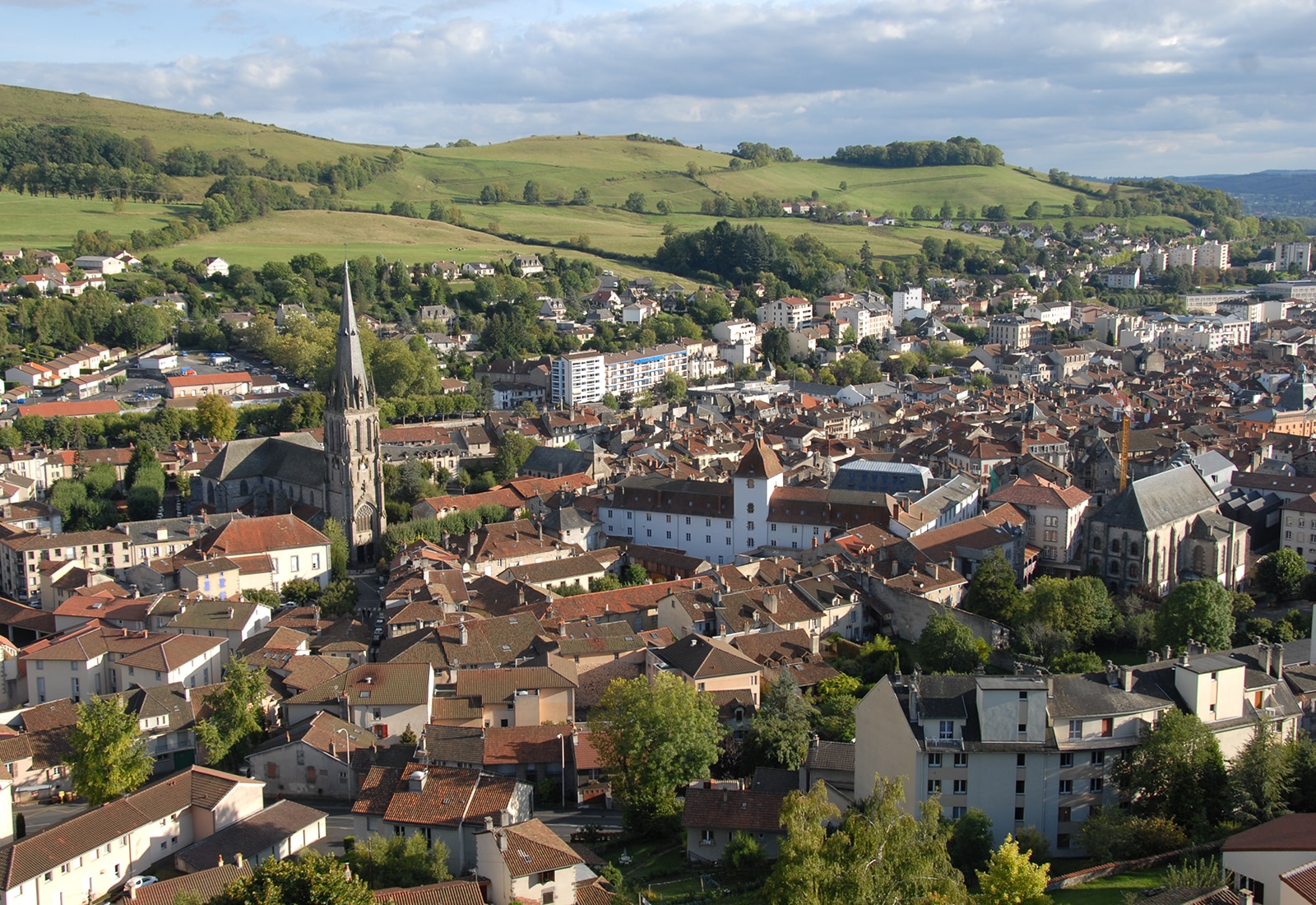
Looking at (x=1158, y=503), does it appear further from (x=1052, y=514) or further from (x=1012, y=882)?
(x=1012, y=882)

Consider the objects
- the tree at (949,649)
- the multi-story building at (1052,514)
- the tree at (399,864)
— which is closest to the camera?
the tree at (399,864)

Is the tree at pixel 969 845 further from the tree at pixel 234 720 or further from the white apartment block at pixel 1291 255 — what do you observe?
the white apartment block at pixel 1291 255

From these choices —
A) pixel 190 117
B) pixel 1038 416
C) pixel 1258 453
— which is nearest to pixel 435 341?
pixel 1038 416

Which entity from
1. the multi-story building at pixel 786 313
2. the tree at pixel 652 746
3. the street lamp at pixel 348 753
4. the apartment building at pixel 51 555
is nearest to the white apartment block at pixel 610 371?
the multi-story building at pixel 786 313

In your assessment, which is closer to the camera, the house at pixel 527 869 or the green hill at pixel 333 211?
the house at pixel 527 869

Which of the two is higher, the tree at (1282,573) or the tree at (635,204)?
the tree at (635,204)

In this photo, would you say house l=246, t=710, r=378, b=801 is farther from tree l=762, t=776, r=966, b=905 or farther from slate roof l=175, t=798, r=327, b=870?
tree l=762, t=776, r=966, b=905
